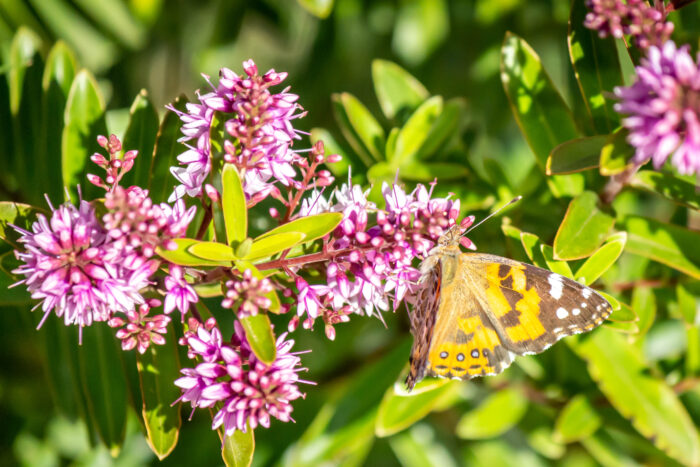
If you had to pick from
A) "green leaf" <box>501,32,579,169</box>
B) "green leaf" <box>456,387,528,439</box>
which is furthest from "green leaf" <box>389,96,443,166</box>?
"green leaf" <box>456,387,528,439</box>

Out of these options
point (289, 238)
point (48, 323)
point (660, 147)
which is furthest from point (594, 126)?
point (48, 323)

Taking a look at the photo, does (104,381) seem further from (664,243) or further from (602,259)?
(664,243)

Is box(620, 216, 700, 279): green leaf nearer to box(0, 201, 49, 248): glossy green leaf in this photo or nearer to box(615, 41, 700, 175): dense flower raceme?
box(615, 41, 700, 175): dense flower raceme

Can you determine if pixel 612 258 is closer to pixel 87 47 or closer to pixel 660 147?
pixel 660 147

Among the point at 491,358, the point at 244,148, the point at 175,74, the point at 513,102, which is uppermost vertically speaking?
the point at 175,74

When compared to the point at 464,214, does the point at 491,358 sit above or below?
below

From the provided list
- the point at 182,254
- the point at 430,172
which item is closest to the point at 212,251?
the point at 182,254
